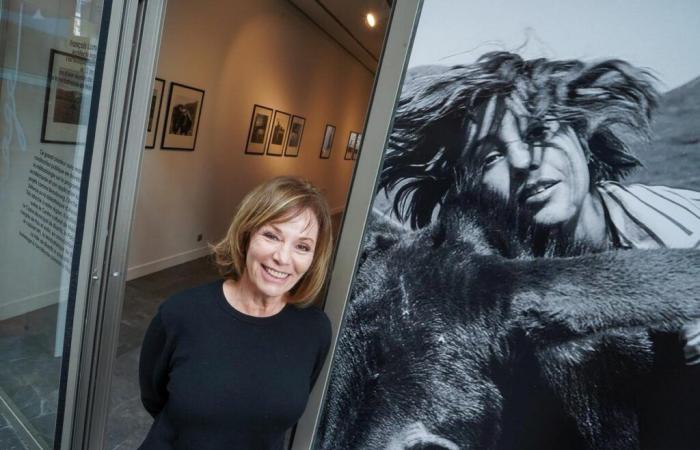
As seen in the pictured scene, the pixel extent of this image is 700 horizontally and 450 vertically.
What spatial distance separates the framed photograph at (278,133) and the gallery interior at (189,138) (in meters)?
0.03

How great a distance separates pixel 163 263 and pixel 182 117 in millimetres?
1849

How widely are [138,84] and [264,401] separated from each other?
145 centimetres

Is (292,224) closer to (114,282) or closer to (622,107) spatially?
(622,107)

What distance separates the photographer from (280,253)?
1202 mm

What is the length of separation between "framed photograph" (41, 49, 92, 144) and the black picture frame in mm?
5136

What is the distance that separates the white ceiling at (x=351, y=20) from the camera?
579cm

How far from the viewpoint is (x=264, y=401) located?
1250 millimetres

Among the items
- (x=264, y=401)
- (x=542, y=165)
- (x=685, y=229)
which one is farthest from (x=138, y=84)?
(x=685, y=229)

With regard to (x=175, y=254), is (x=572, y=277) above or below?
above

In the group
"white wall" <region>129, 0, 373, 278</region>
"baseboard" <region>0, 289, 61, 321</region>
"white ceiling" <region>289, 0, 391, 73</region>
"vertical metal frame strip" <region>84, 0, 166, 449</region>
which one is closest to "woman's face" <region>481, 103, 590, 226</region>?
"vertical metal frame strip" <region>84, 0, 166, 449</region>

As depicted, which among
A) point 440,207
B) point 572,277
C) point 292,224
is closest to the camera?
point 572,277

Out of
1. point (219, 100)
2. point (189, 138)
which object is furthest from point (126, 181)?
point (219, 100)

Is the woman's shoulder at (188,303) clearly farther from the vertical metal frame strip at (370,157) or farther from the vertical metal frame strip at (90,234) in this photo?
the vertical metal frame strip at (90,234)

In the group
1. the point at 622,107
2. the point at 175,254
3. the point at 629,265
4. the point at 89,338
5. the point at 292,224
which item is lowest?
the point at 175,254
